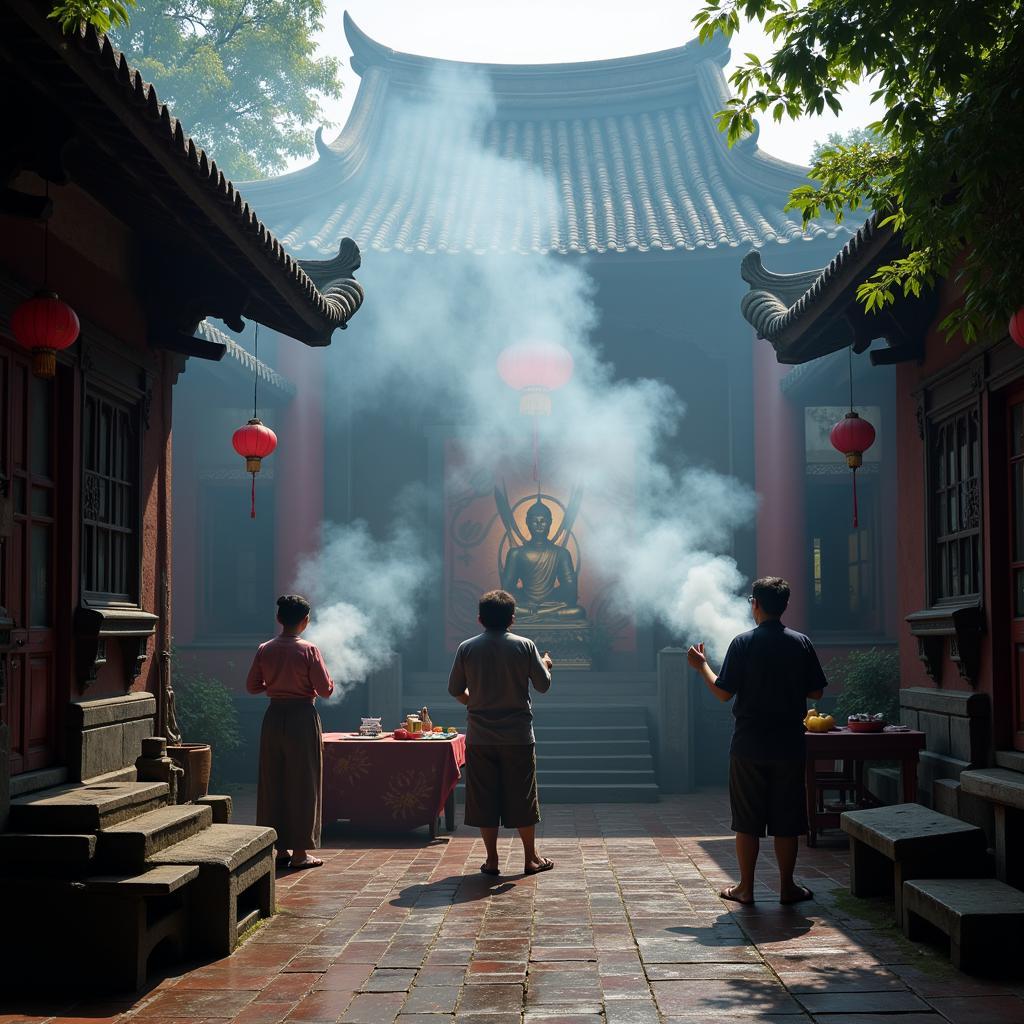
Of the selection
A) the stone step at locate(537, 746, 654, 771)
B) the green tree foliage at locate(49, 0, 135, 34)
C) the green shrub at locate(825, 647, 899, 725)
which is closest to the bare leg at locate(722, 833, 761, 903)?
the green tree foliage at locate(49, 0, 135, 34)

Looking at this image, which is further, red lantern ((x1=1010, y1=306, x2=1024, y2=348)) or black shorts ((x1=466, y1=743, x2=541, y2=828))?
black shorts ((x1=466, y1=743, x2=541, y2=828))

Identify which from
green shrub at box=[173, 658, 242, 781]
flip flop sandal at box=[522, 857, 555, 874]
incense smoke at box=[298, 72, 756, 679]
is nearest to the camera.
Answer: flip flop sandal at box=[522, 857, 555, 874]

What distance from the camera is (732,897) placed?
713 cm

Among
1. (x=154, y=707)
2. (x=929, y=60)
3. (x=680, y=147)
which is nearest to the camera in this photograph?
(x=929, y=60)

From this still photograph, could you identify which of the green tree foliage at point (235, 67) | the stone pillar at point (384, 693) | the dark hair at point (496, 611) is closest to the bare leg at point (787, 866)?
the dark hair at point (496, 611)

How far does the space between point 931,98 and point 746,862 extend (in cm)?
389

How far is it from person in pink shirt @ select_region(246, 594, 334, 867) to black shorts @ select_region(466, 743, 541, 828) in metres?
1.07

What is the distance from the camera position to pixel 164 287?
7.94 m

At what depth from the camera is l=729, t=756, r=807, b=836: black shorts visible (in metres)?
6.85

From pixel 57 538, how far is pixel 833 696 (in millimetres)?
9416

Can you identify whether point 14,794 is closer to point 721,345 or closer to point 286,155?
point 721,345

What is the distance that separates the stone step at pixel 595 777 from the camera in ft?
42.0

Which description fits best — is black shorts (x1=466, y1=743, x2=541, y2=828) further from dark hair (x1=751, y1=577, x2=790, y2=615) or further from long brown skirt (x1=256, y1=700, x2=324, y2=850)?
dark hair (x1=751, y1=577, x2=790, y2=615)

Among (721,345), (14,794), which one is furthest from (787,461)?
(14,794)
